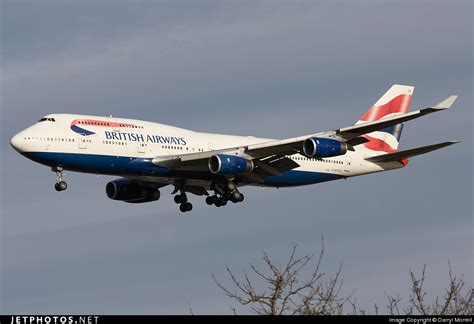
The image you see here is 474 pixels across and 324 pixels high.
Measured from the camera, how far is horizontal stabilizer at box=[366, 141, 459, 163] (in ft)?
176

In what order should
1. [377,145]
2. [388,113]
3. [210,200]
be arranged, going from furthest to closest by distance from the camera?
[388,113], [377,145], [210,200]

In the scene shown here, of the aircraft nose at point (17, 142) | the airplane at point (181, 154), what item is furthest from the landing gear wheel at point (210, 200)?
the aircraft nose at point (17, 142)

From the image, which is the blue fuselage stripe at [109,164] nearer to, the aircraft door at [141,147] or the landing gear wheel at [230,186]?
the aircraft door at [141,147]

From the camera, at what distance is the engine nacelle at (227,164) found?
53156mm

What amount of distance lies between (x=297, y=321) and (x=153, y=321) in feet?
12.9

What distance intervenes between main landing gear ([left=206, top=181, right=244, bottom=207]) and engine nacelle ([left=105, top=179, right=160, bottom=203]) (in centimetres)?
474

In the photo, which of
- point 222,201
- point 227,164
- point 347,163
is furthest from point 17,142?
point 347,163

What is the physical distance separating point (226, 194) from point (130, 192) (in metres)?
7.09

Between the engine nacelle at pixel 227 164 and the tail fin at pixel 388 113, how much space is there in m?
12.2

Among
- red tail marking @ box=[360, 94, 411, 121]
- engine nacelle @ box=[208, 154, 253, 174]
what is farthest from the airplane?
red tail marking @ box=[360, 94, 411, 121]

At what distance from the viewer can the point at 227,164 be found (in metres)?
53.3

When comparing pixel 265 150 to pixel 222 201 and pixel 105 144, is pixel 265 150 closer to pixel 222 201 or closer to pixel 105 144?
pixel 222 201

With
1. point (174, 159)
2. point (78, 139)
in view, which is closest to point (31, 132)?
point (78, 139)

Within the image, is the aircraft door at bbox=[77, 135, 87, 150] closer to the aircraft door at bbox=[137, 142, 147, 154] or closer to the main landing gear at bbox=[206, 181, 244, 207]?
the aircraft door at bbox=[137, 142, 147, 154]
